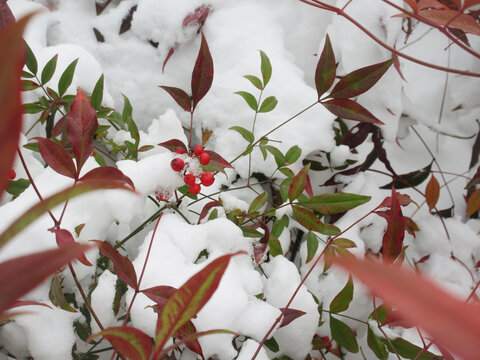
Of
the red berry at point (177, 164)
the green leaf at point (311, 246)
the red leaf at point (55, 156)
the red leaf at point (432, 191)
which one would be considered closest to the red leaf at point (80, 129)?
the red leaf at point (55, 156)

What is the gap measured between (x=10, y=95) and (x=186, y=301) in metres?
0.15

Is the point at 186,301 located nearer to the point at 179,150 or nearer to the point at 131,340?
the point at 131,340

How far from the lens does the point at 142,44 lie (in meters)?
0.92

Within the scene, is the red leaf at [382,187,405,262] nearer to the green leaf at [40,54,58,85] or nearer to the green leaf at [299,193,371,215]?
the green leaf at [299,193,371,215]

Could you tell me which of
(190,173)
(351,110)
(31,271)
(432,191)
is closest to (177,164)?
(190,173)

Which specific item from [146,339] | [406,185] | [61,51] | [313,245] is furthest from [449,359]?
[61,51]

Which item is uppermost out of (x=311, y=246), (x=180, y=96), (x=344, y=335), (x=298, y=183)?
(x=180, y=96)

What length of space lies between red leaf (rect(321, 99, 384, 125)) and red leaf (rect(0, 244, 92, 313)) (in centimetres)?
47

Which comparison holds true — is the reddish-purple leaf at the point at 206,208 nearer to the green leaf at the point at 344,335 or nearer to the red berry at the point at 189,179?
the red berry at the point at 189,179

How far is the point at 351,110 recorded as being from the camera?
0.55m

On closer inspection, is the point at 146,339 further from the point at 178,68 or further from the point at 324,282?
the point at 178,68

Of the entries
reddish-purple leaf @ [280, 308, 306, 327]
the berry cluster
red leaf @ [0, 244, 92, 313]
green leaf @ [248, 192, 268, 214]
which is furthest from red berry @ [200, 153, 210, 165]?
red leaf @ [0, 244, 92, 313]

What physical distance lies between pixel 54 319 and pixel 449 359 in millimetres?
456

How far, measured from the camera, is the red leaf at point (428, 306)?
0.10 meters
